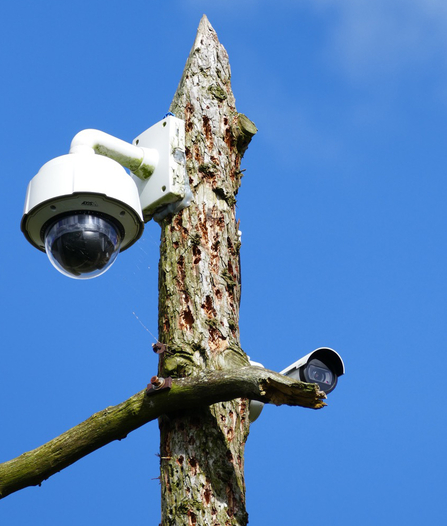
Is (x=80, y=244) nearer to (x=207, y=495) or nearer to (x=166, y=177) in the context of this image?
(x=166, y=177)

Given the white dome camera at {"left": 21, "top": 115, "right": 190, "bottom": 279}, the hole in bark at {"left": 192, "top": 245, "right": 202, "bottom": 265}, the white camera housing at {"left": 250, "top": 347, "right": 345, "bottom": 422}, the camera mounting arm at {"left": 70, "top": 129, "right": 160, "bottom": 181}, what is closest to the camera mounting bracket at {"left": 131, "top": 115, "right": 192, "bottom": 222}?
the camera mounting arm at {"left": 70, "top": 129, "right": 160, "bottom": 181}

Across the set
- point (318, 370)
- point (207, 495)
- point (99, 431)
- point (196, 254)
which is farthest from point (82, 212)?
point (318, 370)

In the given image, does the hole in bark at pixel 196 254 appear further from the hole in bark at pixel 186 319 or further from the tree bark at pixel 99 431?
the tree bark at pixel 99 431

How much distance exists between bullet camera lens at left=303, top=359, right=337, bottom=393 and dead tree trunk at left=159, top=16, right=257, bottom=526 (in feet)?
1.77

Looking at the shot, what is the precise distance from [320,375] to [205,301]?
807mm

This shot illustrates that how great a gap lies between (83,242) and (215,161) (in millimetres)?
860

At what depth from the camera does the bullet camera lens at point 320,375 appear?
147 inches

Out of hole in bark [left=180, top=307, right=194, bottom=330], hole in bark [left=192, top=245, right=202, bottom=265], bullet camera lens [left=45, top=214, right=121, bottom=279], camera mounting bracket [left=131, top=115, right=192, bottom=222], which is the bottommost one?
hole in bark [left=180, top=307, right=194, bottom=330]

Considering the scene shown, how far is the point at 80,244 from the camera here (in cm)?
293

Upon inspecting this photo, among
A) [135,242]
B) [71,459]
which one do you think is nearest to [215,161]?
[135,242]

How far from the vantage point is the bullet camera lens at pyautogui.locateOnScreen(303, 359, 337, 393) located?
3732 mm

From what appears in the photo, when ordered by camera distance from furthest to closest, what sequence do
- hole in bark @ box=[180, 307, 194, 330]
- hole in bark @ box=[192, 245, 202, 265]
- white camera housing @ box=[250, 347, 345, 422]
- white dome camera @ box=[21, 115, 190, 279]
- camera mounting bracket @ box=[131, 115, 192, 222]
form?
white camera housing @ box=[250, 347, 345, 422] → camera mounting bracket @ box=[131, 115, 192, 222] → hole in bark @ box=[192, 245, 202, 265] → hole in bark @ box=[180, 307, 194, 330] → white dome camera @ box=[21, 115, 190, 279]

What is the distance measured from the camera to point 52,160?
298 cm

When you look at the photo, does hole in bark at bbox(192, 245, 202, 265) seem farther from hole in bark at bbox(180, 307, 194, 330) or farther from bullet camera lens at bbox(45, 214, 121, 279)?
bullet camera lens at bbox(45, 214, 121, 279)
